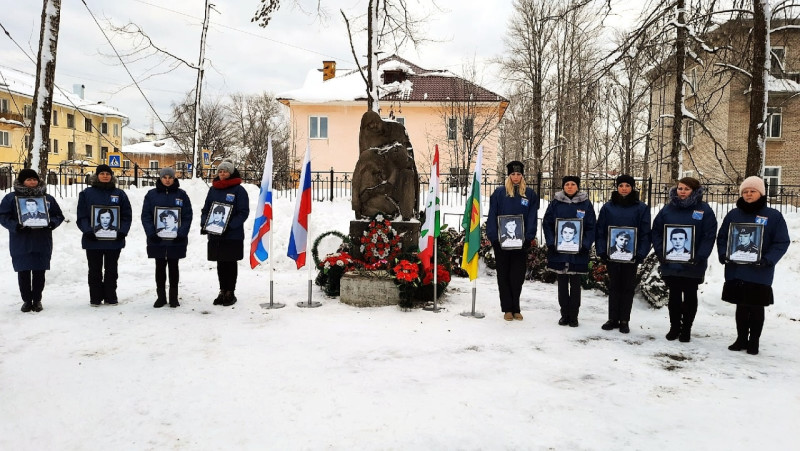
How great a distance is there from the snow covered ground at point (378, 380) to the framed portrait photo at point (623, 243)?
36.3 inches

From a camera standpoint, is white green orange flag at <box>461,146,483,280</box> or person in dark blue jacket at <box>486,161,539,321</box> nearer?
person in dark blue jacket at <box>486,161,539,321</box>

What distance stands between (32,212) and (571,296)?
6991 mm

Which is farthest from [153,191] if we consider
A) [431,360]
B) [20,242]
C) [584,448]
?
[584,448]

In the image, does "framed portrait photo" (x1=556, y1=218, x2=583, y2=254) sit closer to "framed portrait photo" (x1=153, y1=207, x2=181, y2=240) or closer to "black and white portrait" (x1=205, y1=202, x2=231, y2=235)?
"black and white portrait" (x1=205, y1=202, x2=231, y2=235)

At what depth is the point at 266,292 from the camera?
8.48 metres

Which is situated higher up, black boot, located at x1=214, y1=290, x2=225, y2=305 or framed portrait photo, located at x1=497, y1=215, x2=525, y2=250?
framed portrait photo, located at x1=497, y1=215, x2=525, y2=250

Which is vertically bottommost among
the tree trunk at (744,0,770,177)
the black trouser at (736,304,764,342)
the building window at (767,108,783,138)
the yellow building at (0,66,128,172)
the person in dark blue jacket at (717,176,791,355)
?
the black trouser at (736,304,764,342)

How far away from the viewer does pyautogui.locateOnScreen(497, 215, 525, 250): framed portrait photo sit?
6418 millimetres

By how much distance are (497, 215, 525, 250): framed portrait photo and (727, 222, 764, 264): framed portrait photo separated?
2.21 meters

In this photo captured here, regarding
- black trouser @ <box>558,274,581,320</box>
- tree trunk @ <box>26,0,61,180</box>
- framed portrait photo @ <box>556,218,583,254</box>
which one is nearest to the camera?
framed portrait photo @ <box>556,218,583,254</box>

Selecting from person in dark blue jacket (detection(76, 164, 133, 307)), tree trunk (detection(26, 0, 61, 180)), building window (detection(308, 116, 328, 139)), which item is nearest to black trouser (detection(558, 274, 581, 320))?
person in dark blue jacket (detection(76, 164, 133, 307))

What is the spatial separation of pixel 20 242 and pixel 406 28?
12.1 meters

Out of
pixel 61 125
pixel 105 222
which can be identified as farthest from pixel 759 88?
pixel 61 125

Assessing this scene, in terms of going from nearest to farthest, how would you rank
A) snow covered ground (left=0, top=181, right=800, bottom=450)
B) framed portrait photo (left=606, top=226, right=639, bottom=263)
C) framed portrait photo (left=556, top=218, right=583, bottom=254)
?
1. snow covered ground (left=0, top=181, right=800, bottom=450)
2. framed portrait photo (left=606, top=226, right=639, bottom=263)
3. framed portrait photo (left=556, top=218, right=583, bottom=254)
